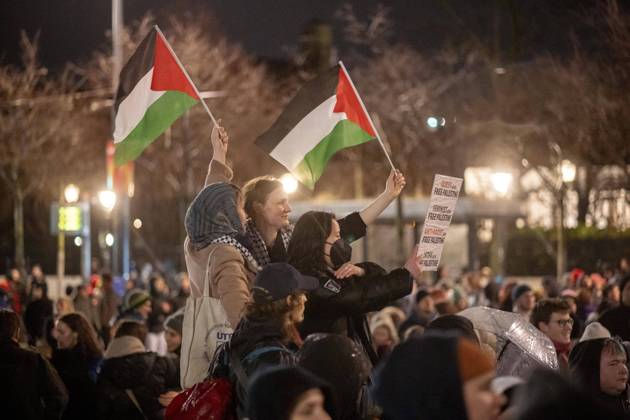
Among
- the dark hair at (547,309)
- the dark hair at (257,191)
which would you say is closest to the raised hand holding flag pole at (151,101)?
the dark hair at (257,191)

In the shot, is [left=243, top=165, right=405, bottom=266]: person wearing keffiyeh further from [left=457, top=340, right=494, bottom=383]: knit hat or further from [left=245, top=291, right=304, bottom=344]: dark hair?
[left=457, top=340, right=494, bottom=383]: knit hat

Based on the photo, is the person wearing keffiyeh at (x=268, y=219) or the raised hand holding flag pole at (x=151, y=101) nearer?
the person wearing keffiyeh at (x=268, y=219)

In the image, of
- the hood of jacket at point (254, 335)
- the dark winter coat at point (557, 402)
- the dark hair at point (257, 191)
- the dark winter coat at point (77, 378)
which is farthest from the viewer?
the dark winter coat at point (77, 378)

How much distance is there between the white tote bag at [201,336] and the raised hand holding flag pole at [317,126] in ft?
6.60

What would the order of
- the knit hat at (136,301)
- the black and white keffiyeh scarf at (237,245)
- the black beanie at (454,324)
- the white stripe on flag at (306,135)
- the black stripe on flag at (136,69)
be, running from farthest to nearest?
the knit hat at (136,301) → the black stripe on flag at (136,69) → the white stripe on flag at (306,135) → the black and white keffiyeh scarf at (237,245) → the black beanie at (454,324)

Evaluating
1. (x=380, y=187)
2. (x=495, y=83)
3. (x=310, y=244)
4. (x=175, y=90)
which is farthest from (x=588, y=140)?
(x=380, y=187)

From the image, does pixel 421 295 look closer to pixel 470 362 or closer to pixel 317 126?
pixel 317 126

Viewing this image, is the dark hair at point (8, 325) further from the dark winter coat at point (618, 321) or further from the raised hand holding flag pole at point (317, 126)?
the dark winter coat at point (618, 321)

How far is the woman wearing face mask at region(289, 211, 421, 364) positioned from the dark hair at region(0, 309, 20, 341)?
2.61 meters

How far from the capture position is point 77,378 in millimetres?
9211

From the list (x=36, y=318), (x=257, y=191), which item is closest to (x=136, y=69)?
(x=257, y=191)

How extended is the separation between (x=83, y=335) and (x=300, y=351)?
4.65m

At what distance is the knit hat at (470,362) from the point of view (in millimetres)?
3760

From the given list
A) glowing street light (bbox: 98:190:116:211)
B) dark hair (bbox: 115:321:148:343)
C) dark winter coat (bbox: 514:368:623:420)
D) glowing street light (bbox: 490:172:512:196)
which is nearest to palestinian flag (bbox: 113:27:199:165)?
dark hair (bbox: 115:321:148:343)
